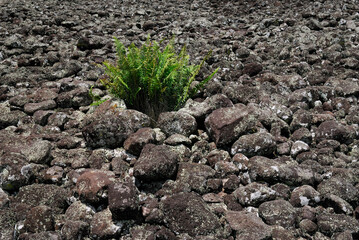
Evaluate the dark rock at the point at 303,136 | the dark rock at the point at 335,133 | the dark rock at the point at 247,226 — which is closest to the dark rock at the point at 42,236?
the dark rock at the point at 247,226

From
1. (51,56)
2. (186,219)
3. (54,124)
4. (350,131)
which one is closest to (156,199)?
(186,219)

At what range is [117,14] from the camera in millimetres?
8617

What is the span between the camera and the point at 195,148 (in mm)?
3621

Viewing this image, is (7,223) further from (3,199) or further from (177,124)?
(177,124)

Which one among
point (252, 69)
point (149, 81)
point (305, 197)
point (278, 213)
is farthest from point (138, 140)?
point (252, 69)

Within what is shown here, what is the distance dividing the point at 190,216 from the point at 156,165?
2.05ft

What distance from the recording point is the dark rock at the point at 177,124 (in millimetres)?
3732

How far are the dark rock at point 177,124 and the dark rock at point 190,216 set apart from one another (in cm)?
115

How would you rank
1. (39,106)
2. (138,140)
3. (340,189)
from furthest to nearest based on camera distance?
1. (39,106)
2. (138,140)
3. (340,189)

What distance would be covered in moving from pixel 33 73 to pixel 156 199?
373 centimetres

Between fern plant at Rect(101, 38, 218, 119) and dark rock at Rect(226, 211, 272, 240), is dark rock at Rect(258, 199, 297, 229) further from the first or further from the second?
fern plant at Rect(101, 38, 218, 119)

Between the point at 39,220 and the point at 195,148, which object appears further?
the point at 195,148

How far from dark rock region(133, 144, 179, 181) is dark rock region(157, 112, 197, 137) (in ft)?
1.94

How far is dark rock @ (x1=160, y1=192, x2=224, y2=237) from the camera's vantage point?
249 cm
